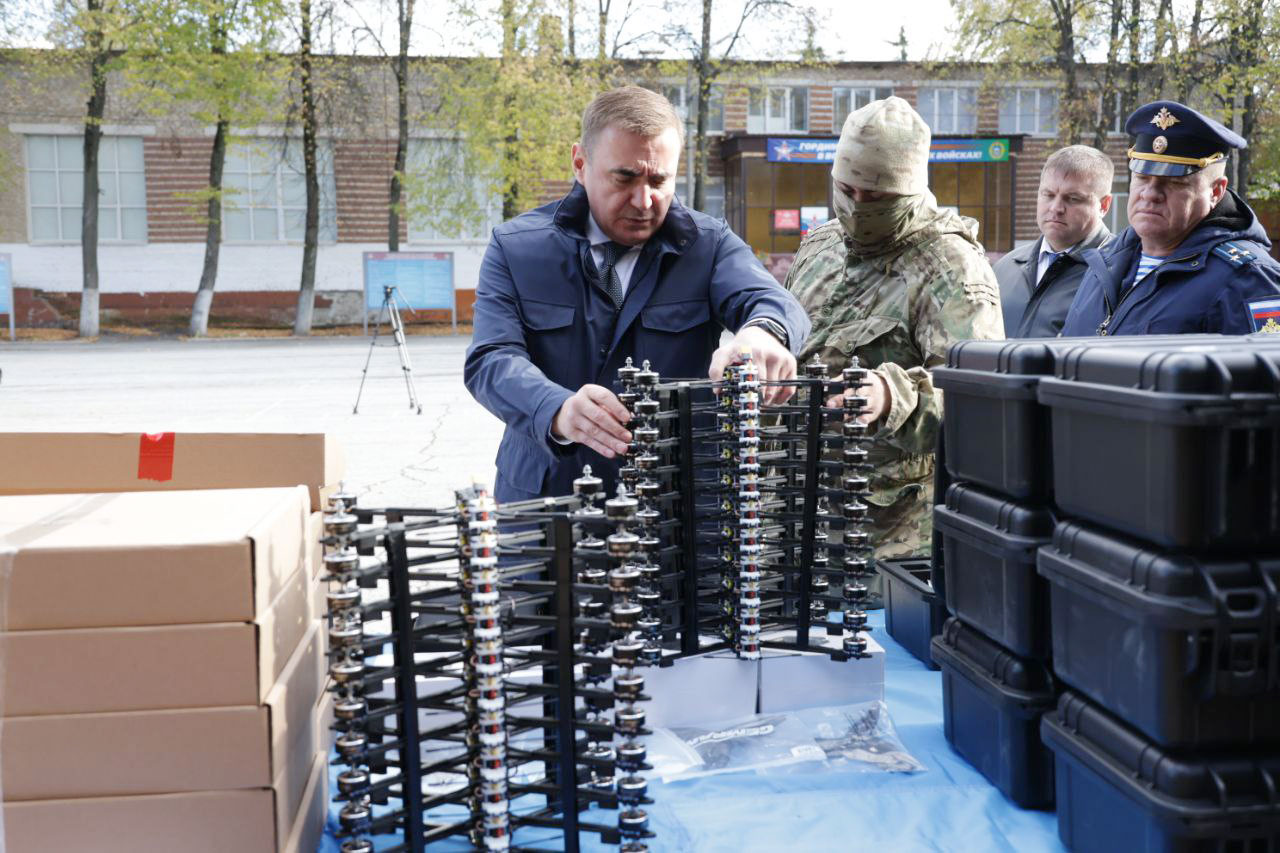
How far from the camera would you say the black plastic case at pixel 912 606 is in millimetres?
2246

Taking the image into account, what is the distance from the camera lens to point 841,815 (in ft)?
5.23

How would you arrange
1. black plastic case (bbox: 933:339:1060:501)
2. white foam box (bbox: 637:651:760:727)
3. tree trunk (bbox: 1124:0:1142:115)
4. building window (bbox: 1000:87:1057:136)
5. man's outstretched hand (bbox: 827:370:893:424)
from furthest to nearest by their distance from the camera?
1. building window (bbox: 1000:87:1057:136)
2. tree trunk (bbox: 1124:0:1142:115)
3. man's outstretched hand (bbox: 827:370:893:424)
4. white foam box (bbox: 637:651:760:727)
5. black plastic case (bbox: 933:339:1060:501)

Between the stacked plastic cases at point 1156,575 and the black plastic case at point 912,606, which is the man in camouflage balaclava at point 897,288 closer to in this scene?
the black plastic case at point 912,606

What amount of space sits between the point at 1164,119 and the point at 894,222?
3.80 feet

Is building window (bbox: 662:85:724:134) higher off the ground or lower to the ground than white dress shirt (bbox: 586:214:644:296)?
higher

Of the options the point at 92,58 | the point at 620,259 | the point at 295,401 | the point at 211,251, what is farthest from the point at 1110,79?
the point at 620,259

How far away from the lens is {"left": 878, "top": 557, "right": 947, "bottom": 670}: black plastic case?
88.4 inches

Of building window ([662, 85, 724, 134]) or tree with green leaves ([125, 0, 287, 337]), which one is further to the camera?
building window ([662, 85, 724, 134])

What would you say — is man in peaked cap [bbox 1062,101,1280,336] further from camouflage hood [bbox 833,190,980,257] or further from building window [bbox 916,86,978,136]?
building window [bbox 916,86,978,136]

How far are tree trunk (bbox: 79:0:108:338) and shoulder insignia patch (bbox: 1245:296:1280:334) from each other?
2523 centimetres

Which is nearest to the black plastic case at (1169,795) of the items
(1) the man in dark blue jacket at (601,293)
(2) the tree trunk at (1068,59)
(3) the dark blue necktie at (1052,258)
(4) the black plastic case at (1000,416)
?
(4) the black plastic case at (1000,416)

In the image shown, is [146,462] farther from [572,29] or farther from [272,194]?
[272,194]

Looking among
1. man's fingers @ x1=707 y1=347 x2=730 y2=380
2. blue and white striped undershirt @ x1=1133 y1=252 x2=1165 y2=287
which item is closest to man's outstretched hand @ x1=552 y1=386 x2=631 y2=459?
man's fingers @ x1=707 y1=347 x2=730 y2=380

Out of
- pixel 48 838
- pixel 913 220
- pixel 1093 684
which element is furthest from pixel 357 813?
pixel 913 220
